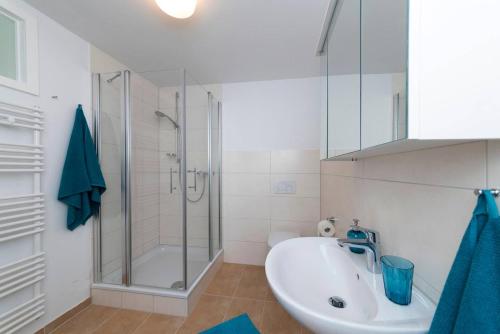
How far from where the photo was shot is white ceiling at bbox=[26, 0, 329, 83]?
4.66 ft

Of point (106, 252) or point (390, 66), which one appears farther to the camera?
point (106, 252)

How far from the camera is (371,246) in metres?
0.88

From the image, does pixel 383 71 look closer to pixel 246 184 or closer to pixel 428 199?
pixel 428 199

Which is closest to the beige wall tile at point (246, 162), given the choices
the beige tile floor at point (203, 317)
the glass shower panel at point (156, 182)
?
the glass shower panel at point (156, 182)

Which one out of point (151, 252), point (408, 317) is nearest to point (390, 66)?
point (408, 317)

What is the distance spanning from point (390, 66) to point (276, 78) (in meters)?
2.09

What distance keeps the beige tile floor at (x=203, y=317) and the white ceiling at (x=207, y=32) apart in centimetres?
229

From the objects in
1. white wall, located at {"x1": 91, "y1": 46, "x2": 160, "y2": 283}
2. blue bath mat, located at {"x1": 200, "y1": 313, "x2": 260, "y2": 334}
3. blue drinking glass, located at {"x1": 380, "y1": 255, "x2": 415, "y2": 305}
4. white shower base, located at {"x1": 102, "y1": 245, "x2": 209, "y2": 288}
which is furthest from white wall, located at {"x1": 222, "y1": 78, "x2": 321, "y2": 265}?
blue drinking glass, located at {"x1": 380, "y1": 255, "x2": 415, "y2": 305}

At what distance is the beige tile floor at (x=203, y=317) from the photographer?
1.55 meters

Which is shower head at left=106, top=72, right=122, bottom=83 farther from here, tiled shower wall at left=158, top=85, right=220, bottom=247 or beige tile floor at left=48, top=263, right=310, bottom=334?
beige tile floor at left=48, top=263, right=310, bottom=334

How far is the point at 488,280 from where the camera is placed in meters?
0.40

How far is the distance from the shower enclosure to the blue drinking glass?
1521 millimetres

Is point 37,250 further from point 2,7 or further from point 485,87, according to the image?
point 485,87

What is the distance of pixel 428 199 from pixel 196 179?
1.92 metres
